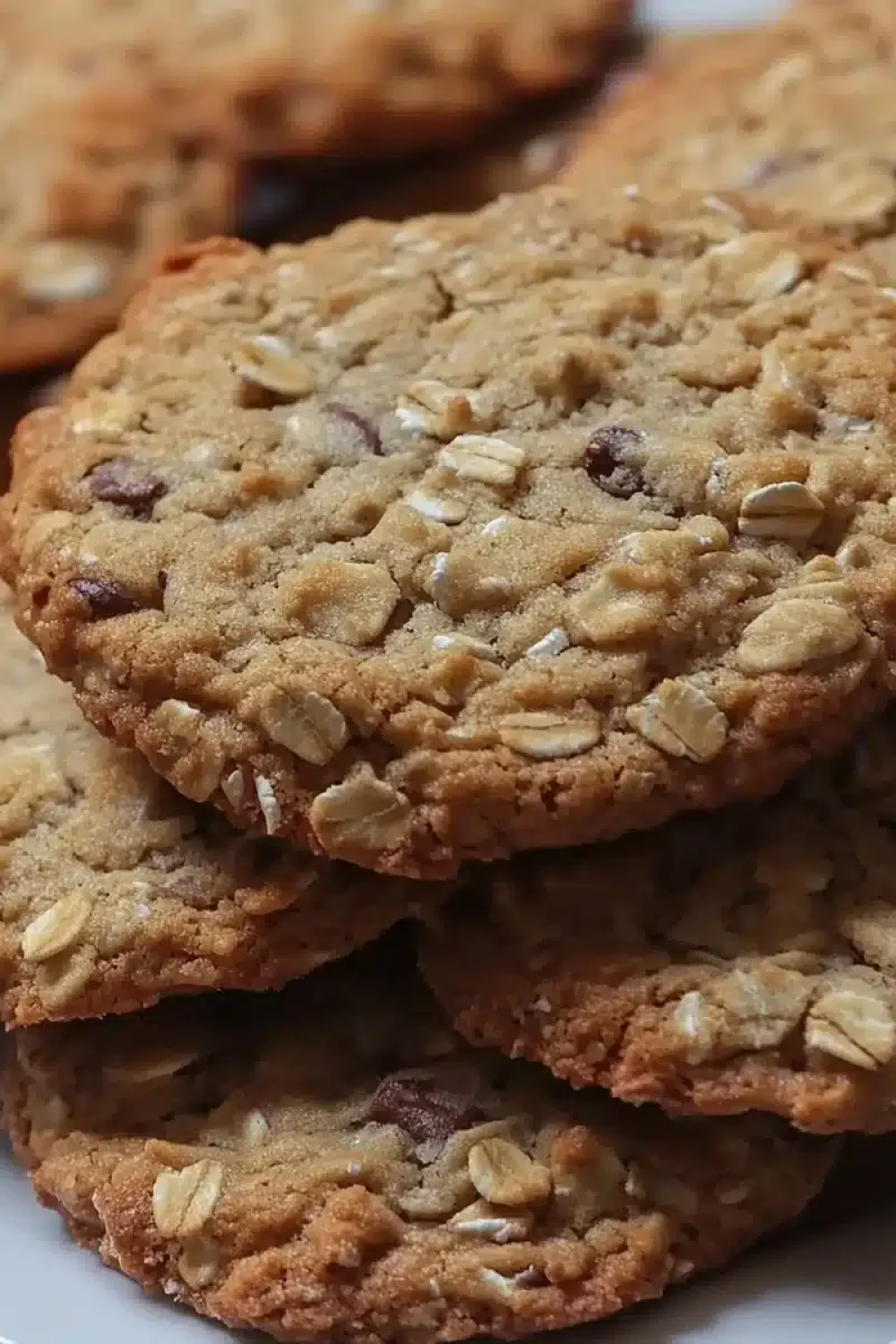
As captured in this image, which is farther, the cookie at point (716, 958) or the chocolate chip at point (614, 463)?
the chocolate chip at point (614, 463)

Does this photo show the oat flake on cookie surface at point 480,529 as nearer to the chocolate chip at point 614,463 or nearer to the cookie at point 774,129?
the chocolate chip at point 614,463

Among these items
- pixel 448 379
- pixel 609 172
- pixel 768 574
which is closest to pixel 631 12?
pixel 609 172

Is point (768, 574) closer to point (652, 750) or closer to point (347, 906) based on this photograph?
point (652, 750)

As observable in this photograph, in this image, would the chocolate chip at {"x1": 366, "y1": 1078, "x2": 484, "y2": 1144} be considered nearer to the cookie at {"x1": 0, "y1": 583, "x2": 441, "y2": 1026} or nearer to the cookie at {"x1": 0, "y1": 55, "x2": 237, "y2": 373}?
the cookie at {"x1": 0, "y1": 583, "x2": 441, "y2": 1026}

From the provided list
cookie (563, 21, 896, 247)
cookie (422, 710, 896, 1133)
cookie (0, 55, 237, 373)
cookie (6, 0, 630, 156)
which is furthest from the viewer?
cookie (6, 0, 630, 156)

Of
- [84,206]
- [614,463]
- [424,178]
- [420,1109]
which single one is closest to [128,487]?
[614,463]

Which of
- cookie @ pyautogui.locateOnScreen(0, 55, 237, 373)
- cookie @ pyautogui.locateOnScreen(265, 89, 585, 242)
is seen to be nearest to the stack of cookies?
cookie @ pyautogui.locateOnScreen(0, 55, 237, 373)

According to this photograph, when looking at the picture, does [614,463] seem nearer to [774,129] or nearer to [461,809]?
[461,809]

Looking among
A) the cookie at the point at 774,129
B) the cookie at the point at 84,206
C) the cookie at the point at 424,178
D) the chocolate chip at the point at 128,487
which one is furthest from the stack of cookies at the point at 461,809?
the cookie at the point at 424,178
